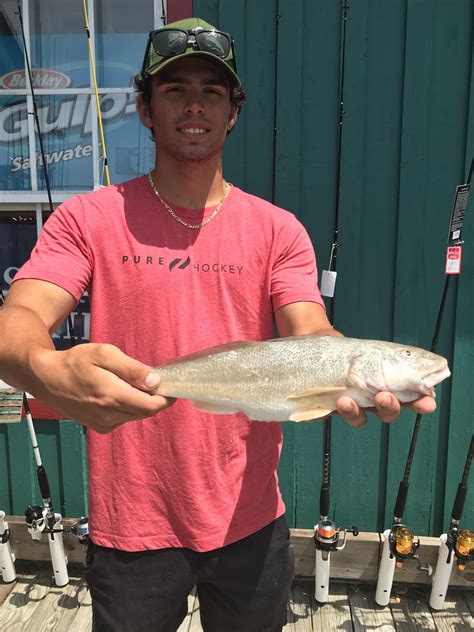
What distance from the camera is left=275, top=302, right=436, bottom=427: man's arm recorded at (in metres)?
1.72

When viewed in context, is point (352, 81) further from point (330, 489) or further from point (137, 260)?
point (330, 489)

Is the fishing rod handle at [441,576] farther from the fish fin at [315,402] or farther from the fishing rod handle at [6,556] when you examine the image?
the fishing rod handle at [6,556]

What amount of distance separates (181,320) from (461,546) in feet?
8.82

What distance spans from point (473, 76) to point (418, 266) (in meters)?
1.33

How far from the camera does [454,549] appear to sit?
3.48 m

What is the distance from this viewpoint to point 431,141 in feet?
11.7

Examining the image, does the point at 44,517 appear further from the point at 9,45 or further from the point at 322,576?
the point at 9,45

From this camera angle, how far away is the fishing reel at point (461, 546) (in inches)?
134

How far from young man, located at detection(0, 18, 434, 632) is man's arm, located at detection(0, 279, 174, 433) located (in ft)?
1.41

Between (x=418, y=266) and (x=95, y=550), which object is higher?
(x=418, y=266)

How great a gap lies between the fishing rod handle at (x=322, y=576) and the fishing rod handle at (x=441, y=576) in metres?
0.74

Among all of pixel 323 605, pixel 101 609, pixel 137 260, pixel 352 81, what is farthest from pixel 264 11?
pixel 323 605

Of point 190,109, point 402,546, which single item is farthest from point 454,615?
point 190,109

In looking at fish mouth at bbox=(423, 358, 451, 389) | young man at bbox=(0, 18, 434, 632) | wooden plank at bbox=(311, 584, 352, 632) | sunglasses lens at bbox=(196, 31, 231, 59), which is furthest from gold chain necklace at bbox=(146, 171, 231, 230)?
wooden plank at bbox=(311, 584, 352, 632)
